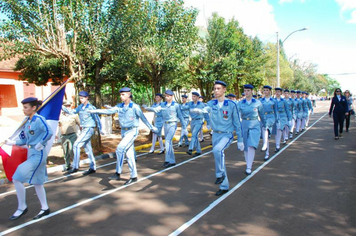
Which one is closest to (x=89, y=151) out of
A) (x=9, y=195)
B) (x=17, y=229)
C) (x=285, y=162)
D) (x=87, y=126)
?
(x=87, y=126)

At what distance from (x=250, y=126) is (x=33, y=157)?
195 inches

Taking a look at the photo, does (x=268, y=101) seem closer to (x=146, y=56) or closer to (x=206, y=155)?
(x=206, y=155)

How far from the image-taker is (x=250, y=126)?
7.53m

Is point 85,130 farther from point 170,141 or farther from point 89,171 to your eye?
point 170,141

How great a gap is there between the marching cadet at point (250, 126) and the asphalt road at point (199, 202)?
1.57ft

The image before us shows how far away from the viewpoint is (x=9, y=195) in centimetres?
636

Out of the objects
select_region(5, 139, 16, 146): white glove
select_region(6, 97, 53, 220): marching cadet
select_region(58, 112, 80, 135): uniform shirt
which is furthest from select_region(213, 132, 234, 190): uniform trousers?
select_region(58, 112, 80, 135): uniform shirt

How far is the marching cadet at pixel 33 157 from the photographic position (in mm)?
4871

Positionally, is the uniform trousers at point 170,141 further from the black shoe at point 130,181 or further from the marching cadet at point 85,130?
the marching cadet at point 85,130

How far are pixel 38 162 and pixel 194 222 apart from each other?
2.73 meters

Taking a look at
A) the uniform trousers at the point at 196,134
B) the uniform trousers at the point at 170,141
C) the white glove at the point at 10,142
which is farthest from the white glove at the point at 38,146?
the uniform trousers at the point at 196,134

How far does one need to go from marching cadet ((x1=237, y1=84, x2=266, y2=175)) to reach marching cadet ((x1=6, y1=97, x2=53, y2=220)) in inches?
180

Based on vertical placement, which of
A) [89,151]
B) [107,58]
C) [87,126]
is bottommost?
[89,151]

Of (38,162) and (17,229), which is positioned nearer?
(17,229)
